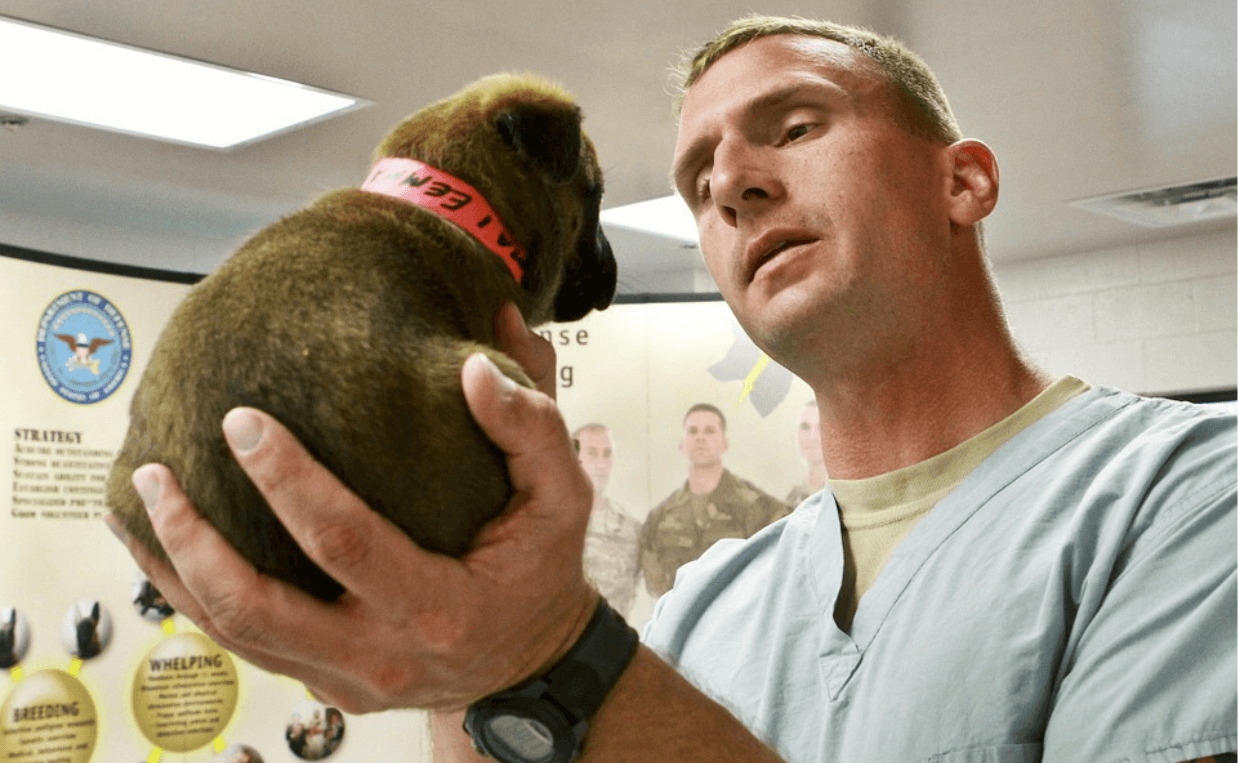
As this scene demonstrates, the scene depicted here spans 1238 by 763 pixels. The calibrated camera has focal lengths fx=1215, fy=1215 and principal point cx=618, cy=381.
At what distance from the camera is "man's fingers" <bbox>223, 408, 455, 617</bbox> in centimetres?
87

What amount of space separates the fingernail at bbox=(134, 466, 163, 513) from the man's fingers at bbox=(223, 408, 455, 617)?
0.31 feet

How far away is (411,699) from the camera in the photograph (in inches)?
36.5

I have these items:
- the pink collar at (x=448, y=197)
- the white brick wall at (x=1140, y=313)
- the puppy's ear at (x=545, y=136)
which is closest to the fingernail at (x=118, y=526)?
the pink collar at (x=448, y=197)

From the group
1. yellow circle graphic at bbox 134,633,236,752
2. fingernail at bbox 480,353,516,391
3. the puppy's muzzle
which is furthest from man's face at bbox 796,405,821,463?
fingernail at bbox 480,353,516,391

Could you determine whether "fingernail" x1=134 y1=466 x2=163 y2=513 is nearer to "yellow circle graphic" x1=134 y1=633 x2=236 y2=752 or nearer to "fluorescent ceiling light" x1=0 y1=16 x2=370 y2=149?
"fluorescent ceiling light" x1=0 y1=16 x2=370 y2=149

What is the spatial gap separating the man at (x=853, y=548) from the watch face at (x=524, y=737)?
33mm

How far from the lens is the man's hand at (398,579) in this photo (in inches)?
34.7

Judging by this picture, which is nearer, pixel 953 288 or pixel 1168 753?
pixel 1168 753

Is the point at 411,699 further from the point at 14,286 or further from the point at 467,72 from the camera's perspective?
the point at 14,286

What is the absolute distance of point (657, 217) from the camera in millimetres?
6465

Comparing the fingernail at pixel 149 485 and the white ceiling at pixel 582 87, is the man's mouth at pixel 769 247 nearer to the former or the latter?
the fingernail at pixel 149 485

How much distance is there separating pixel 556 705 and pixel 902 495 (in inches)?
25.5

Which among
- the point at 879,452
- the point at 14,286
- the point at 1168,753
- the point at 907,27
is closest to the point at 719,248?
the point at 879,452

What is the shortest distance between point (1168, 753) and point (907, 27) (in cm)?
350
